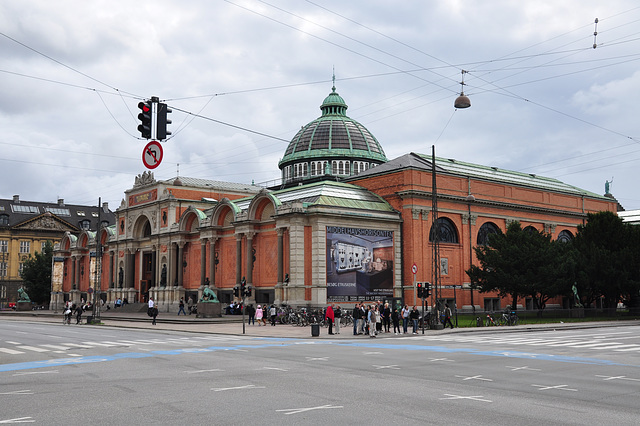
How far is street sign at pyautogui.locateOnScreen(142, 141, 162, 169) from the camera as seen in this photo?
70.1ft

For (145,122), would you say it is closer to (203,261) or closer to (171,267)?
(203,261)

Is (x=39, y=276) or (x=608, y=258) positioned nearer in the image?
(x=608, y=258)

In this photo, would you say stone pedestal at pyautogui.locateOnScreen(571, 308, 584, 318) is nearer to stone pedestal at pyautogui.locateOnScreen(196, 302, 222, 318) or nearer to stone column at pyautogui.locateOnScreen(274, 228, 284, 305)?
stone column at pyautogui.locateOnScreen(274, 228, 284, 305)

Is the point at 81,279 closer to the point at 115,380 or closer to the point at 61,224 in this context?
the point at 61,224

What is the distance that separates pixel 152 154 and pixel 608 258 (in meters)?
47.3

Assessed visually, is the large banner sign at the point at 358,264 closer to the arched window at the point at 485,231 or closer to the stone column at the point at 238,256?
the stone column at the point at 238,256

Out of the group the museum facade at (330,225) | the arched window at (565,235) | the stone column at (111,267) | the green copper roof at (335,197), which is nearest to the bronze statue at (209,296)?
the museum facade at (330,225)

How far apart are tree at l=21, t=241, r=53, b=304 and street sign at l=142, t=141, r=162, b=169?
291 ft

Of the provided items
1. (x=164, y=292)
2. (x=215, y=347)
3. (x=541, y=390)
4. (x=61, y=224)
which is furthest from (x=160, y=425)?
(x=61, y=224)

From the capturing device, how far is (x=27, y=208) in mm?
121812

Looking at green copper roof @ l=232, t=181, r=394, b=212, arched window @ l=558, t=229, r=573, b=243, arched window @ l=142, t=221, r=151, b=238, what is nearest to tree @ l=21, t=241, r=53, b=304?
arched window @ l=142, t=221, r=151, b=238

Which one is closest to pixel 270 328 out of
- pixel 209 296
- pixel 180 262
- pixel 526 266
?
pixel 209 296

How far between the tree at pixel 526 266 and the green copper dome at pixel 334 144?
24530mm

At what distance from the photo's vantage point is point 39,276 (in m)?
102
